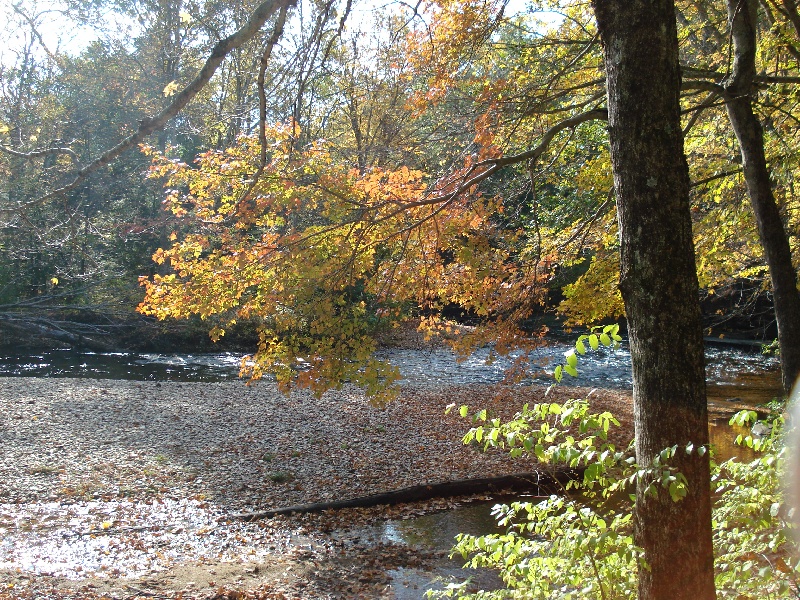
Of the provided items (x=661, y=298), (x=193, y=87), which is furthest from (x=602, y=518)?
(x=193, y=87)

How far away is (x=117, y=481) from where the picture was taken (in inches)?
341

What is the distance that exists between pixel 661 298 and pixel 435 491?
6.37 m

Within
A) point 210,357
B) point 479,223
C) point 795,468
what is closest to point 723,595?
point 795,468

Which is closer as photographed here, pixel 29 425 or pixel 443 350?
pixel 29 425

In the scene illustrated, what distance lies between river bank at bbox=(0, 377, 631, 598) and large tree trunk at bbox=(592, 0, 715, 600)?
3.64m

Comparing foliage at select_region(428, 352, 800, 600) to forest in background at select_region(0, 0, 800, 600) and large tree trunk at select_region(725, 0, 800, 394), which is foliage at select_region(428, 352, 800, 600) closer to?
Answer: forest in background at select_region(0, 0, 800, 600)

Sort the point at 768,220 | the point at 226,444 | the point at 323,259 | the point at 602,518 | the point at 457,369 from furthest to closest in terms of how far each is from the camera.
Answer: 1. the point at 457,369
2. the point at 226,444
3. the point at 768,220
4. the point at 323,259
5. the point at 602,518

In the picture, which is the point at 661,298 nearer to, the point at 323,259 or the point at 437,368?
the point at 323,259

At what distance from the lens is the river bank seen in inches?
248

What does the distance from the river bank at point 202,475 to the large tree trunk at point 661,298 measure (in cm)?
364

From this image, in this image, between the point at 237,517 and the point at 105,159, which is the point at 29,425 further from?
the point at 105,159

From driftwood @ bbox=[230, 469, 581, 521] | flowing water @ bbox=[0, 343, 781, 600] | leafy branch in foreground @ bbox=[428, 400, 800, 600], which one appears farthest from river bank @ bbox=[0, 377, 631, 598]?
leafy branch in foreground @ bbox=[428, 400, 800, 600]

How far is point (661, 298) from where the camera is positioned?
3.06 metres

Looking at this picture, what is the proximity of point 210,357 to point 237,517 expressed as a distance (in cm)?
1453
